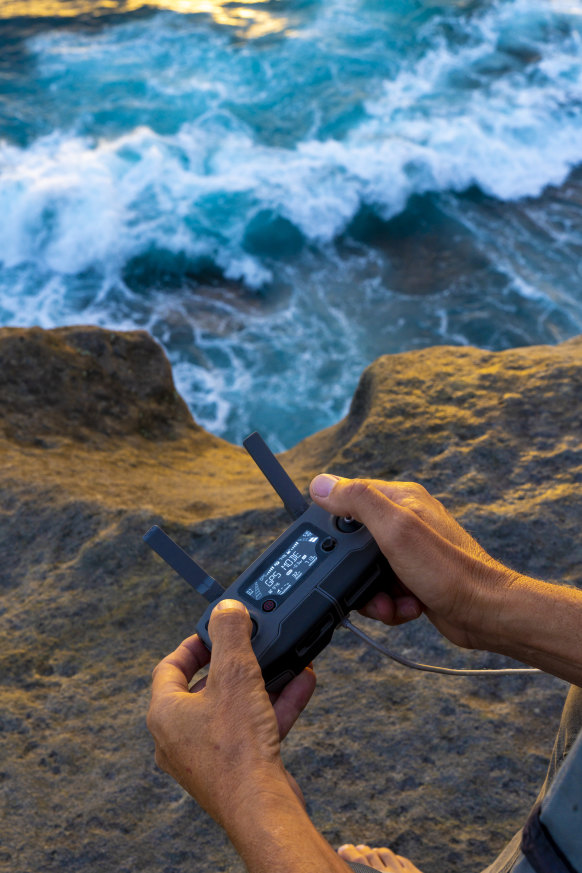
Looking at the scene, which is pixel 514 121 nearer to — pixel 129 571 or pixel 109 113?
pixel 109 113

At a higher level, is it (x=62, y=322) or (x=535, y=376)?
(x=535, y=376)

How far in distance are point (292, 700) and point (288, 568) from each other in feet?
0.86

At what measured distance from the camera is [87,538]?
2381mm

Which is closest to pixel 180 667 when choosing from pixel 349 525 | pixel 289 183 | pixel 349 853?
pixel 349 525

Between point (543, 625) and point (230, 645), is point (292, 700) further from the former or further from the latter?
point (543, 625)

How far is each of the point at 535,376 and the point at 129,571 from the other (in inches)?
63.6

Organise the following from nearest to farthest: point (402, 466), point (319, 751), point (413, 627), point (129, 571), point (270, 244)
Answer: point (319, 751) < point (413, 627) < point (129, 571) < point (402, 466) < point (270, 244)

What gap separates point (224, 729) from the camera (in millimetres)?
1144

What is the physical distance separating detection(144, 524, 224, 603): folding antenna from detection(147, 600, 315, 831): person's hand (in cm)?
21

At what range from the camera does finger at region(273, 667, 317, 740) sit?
1.43m

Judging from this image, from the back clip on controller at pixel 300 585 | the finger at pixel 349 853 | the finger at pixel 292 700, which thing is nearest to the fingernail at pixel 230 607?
the back clip on controller at pixel 300 585

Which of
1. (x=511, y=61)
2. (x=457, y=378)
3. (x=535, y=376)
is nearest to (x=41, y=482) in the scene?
(x=457, y=378)

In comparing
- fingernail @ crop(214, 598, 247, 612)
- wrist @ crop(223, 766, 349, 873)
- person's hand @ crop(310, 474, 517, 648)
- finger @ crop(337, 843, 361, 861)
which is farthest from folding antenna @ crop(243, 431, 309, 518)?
finger @ crop(337, 843, 361, 861)

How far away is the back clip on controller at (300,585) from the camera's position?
1.42 metres
